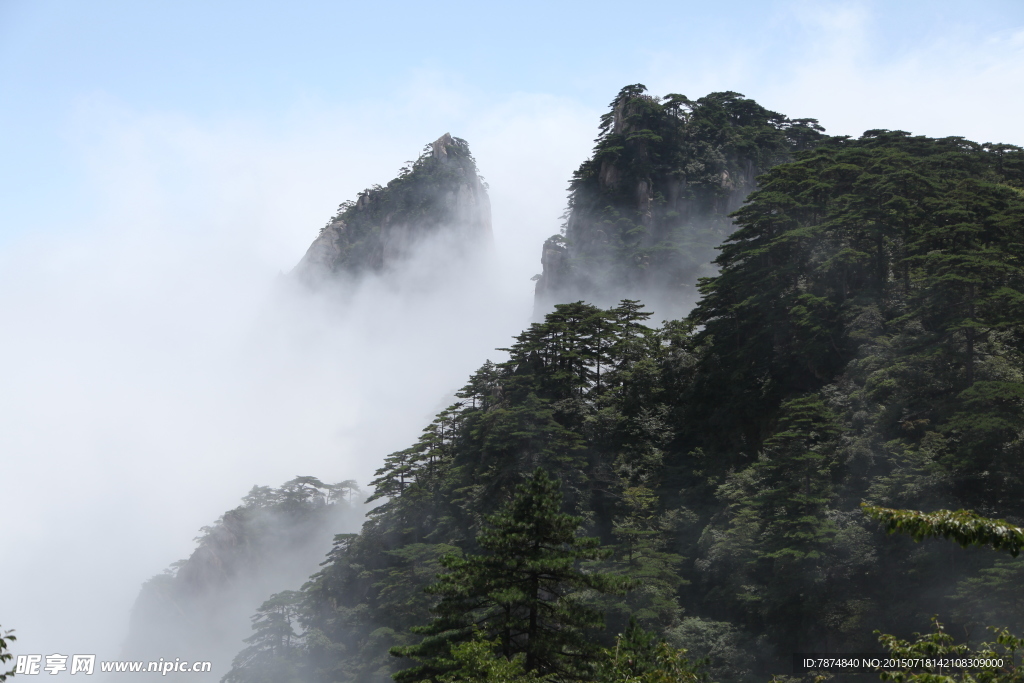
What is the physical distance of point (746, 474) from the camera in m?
35.2

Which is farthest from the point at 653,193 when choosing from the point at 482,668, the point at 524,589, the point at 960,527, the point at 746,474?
the point at 960,527

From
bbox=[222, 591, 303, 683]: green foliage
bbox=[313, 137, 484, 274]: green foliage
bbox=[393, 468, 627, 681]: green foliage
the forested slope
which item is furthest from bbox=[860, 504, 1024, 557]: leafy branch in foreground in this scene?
bbox=[313, 137, 484, 274]: green foliage

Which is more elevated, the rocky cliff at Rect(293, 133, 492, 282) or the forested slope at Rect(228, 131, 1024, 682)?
the rocky cliff at Rect(293, 133, 492, 282)

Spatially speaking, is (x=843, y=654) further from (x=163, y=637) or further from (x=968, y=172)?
(x=163, y=637)

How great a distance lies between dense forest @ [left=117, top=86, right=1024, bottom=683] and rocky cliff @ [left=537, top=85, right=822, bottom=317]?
21709 mm

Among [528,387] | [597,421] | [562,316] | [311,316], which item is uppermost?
[311,316]

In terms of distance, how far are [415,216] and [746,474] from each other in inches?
3966

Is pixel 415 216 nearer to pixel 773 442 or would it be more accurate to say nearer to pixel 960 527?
pixel 773 442

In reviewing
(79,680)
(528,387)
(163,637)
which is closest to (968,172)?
(528,387)

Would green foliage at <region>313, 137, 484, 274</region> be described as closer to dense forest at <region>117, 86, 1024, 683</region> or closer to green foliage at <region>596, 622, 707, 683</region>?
dense forest at <region>117, 86, 1024, 683</region>

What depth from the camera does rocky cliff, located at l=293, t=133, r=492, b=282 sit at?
129125mm

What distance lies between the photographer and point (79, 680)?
92.1m

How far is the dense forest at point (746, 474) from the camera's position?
19.4 metres

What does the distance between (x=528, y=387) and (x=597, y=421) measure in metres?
4.72
